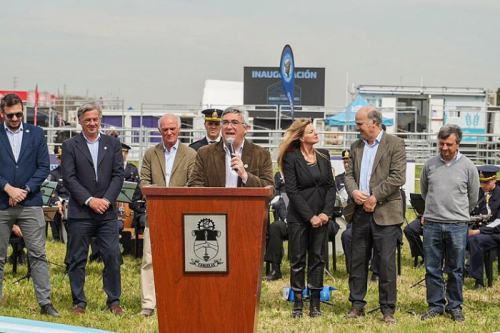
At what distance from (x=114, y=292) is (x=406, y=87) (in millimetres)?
27621

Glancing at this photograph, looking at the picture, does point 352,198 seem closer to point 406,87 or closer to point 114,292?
point 114,292

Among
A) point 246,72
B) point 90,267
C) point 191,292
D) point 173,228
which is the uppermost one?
point 246,72

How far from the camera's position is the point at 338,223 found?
11.3m

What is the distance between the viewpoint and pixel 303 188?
7.93 metres

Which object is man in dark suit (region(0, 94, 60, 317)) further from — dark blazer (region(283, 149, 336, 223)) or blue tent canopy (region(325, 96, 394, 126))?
blue tent canopy (region(325, 96, 394, 126))

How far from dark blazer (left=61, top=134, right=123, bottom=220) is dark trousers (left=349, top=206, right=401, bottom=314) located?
2377 millimetres

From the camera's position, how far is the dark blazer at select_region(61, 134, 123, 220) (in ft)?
24.8

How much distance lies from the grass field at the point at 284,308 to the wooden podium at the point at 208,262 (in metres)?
1.98

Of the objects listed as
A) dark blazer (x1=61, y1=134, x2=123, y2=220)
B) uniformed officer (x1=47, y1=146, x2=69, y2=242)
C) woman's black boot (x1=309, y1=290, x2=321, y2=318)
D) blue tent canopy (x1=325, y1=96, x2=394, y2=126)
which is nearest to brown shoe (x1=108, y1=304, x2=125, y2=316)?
dark blazer (x1=61, y1=134, x2=123, y2=220)

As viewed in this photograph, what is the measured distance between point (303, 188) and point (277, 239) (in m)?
2.51

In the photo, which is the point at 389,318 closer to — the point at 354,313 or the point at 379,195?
the point at 354,313

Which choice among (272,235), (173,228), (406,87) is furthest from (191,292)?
(406,87)

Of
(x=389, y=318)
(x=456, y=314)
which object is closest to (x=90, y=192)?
(x=389, y=318)

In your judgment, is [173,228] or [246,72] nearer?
Answer: [173,228]
